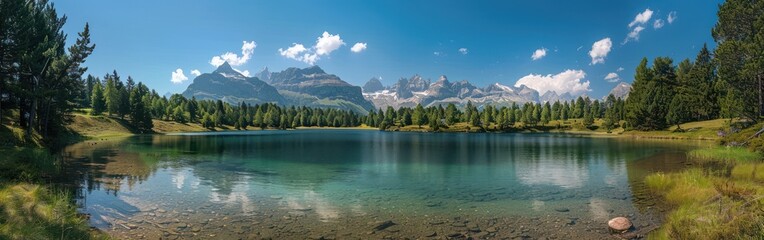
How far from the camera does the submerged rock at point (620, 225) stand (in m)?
19.9

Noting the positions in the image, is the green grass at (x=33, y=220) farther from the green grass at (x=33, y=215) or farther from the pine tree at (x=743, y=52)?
the pine tree at (x=743, y=52)

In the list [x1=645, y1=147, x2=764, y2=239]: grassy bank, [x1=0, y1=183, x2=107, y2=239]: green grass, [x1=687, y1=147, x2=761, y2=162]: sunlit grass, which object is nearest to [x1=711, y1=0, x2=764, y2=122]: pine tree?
[x1=687, y1=147, x2=761, y2=162]: sunlit grass

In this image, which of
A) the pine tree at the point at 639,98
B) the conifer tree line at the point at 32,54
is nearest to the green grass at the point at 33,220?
the conifer tree line at the point at 32,54

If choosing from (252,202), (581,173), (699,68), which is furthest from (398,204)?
(699,68)

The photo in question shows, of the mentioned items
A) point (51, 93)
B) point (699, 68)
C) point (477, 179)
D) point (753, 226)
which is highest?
point (699, 68)

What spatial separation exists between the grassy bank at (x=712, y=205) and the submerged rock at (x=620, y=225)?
Answer: 68.3 inches

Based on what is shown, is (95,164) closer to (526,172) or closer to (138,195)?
(138,195)

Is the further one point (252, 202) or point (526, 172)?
point (526, 172)

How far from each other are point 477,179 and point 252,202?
23.8 meters

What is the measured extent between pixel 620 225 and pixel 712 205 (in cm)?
559

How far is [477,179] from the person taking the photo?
40531 mm

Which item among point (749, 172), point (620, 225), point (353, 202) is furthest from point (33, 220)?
point (749, 172)

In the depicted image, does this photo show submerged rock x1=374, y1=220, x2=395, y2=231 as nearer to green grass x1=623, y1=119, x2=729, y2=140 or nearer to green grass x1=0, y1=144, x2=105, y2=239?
green grass x1=0, y1=144, x2=105, y2=239

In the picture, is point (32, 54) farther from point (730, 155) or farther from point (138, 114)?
point (138, 114)
